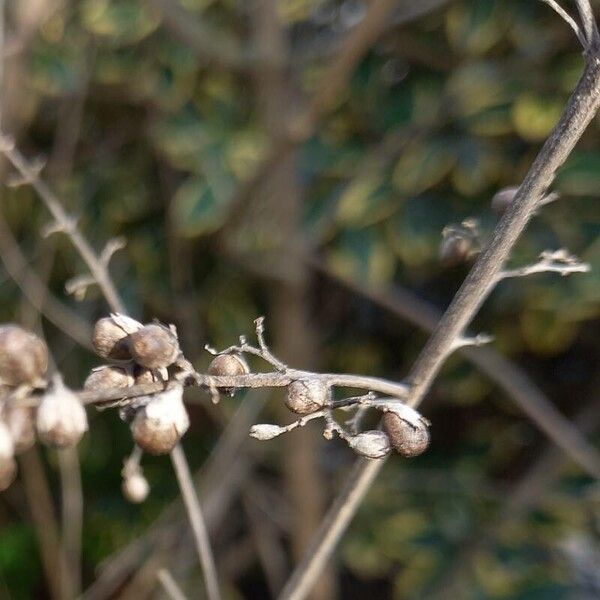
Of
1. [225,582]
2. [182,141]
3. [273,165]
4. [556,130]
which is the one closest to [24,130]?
[182,141]

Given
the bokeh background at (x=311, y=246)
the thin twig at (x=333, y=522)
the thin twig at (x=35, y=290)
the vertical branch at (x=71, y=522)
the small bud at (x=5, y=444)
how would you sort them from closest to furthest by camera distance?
the small bud at (x=5, y=444)
the thin twig at (x=333, y=522)
the bokeh background at (x=311, y=246)
the thin twig at (x=35, y=290)
the vertical branch at (x=71, y=522)

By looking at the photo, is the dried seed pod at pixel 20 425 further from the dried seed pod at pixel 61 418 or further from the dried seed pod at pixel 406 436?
the dried seed pod at pixel 406 436

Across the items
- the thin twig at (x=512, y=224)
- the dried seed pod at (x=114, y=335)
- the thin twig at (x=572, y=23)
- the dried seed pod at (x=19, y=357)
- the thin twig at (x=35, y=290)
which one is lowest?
the dried seed pod at (x=19, y=357)

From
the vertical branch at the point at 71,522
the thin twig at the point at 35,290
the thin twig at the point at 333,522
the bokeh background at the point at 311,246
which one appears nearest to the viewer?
the thin twig at the point at 333,522

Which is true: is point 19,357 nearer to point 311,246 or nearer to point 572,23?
point 572,23

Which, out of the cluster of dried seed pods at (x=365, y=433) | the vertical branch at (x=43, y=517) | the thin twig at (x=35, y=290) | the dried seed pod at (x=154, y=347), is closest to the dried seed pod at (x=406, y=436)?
the cluster of dried seed pods at (x=365, y=433)

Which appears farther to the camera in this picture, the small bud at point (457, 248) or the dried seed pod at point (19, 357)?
the small bud at point (457, 248)

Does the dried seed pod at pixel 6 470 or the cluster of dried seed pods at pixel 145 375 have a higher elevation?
the cluster of dried seed pods at pixel 145 375
